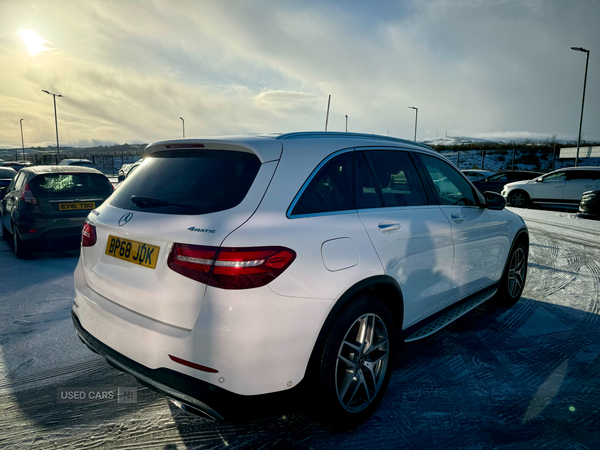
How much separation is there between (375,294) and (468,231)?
148cm

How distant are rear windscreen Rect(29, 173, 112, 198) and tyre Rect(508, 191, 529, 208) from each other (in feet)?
50.3

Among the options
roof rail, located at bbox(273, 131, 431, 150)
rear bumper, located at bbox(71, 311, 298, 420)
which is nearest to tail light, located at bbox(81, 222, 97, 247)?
rear bumper, located at bbox(71, 311, 298, 420)

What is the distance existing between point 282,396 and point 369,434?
76 cm

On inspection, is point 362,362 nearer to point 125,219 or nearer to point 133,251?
point 133,251

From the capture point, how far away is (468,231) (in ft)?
11.9

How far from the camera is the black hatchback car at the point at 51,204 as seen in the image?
6.55 m

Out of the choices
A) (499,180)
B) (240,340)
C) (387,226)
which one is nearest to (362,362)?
(387,226)

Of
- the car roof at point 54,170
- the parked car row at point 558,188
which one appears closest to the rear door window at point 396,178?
the car roof at point 54,170

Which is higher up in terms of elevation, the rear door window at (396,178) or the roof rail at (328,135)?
the roof rail at (328,135)

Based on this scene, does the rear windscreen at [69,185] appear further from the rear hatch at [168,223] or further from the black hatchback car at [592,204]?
the black hatchback car at [592,204]

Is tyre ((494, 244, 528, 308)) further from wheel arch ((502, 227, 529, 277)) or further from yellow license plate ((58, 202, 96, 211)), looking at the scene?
yellow license plate ((58, 202, 96, 211))

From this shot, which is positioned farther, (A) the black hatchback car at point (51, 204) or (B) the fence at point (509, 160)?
(B) the fence at point (509, 160)

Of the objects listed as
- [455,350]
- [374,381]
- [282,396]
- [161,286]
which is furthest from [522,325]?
[161,286]

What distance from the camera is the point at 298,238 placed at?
6.90ft
